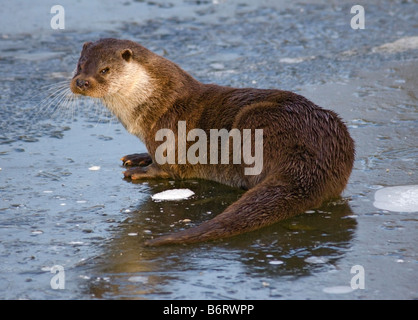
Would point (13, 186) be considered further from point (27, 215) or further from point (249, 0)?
point (249, 0)

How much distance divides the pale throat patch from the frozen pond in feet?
0.94

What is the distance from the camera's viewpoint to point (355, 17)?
22.4 feet

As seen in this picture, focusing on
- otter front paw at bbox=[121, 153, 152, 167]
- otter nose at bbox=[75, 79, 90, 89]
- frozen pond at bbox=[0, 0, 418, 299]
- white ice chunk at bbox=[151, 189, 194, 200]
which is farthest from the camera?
otter front paw at bbox=[121, 153, 152, 167]

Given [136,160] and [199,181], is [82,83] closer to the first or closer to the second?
Answer: [136,160]

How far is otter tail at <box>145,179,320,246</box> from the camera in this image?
107 inches

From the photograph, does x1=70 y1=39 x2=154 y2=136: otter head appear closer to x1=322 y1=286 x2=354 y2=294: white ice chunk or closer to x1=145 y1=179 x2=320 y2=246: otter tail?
x1=145 y1=179 x2=320 y2=246: otter tail

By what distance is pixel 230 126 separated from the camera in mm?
3467

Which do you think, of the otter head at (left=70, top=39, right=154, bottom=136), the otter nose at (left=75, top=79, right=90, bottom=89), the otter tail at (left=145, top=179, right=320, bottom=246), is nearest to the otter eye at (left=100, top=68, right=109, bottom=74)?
the otter head at (left=70, top=39, right=154, bottom=136)

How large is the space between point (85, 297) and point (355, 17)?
204 inches

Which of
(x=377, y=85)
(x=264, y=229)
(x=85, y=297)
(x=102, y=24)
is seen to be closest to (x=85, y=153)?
(x=264, y=229)

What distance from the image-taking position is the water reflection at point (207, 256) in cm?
241

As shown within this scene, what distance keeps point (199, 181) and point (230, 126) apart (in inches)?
14.8

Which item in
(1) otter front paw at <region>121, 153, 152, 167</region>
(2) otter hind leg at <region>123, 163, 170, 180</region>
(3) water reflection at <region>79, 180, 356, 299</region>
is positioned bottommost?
(3) water reflection at <region>79, 180, 356, 299</region>

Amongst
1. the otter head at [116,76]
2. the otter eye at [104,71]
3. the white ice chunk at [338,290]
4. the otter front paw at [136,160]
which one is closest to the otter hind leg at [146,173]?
the otter front paw at [136,160]
